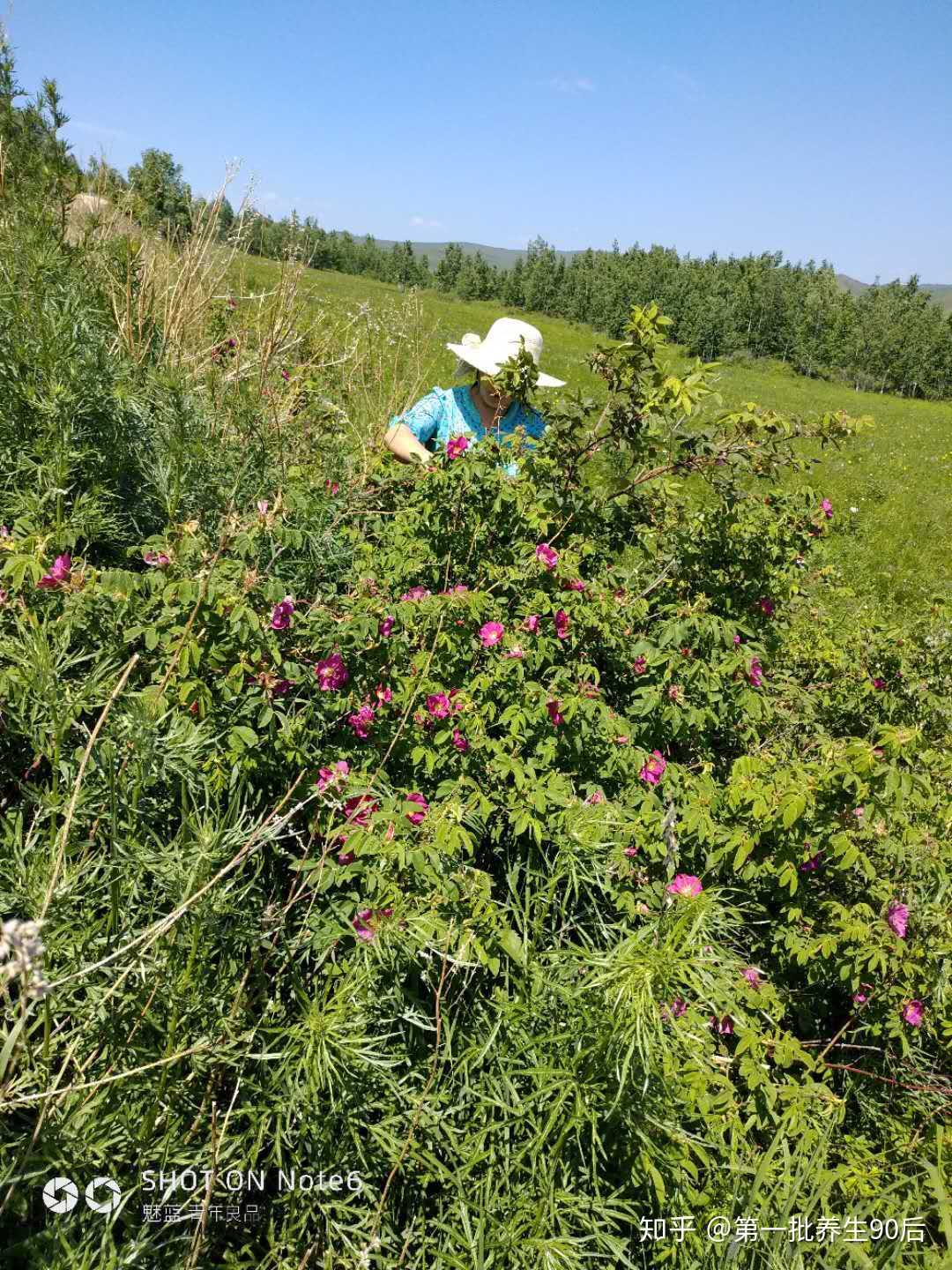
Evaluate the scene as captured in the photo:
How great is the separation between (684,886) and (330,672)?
3.15ft

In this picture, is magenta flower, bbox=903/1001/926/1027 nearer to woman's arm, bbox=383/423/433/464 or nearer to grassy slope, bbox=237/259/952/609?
grassy slope, bbox=237/259/952/609

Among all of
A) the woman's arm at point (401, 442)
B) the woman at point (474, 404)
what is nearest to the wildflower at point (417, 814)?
the woman's arm at point (401, 442)

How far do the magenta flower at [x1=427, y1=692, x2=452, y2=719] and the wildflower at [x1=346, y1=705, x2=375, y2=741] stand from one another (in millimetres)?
145

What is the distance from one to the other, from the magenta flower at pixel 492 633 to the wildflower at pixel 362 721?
1.17 ft

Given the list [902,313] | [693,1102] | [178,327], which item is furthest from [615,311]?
[693,1102]

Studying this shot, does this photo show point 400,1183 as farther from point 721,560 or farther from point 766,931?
point 721,560

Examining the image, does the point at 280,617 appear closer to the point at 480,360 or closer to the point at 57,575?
the point at 57,575

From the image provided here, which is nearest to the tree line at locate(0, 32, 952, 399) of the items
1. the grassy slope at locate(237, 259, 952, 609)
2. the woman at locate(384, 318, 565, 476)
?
the grassy slope at locate(237, 259, 952, 609)

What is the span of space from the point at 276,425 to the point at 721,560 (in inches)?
72.7

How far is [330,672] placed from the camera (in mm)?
1691

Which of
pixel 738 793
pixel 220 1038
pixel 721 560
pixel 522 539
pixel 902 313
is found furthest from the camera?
pixel 902 313

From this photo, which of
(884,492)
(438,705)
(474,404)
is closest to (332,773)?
(438,705)

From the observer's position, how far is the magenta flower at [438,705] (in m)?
1.74

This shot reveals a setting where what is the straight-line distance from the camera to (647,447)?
230 cm
